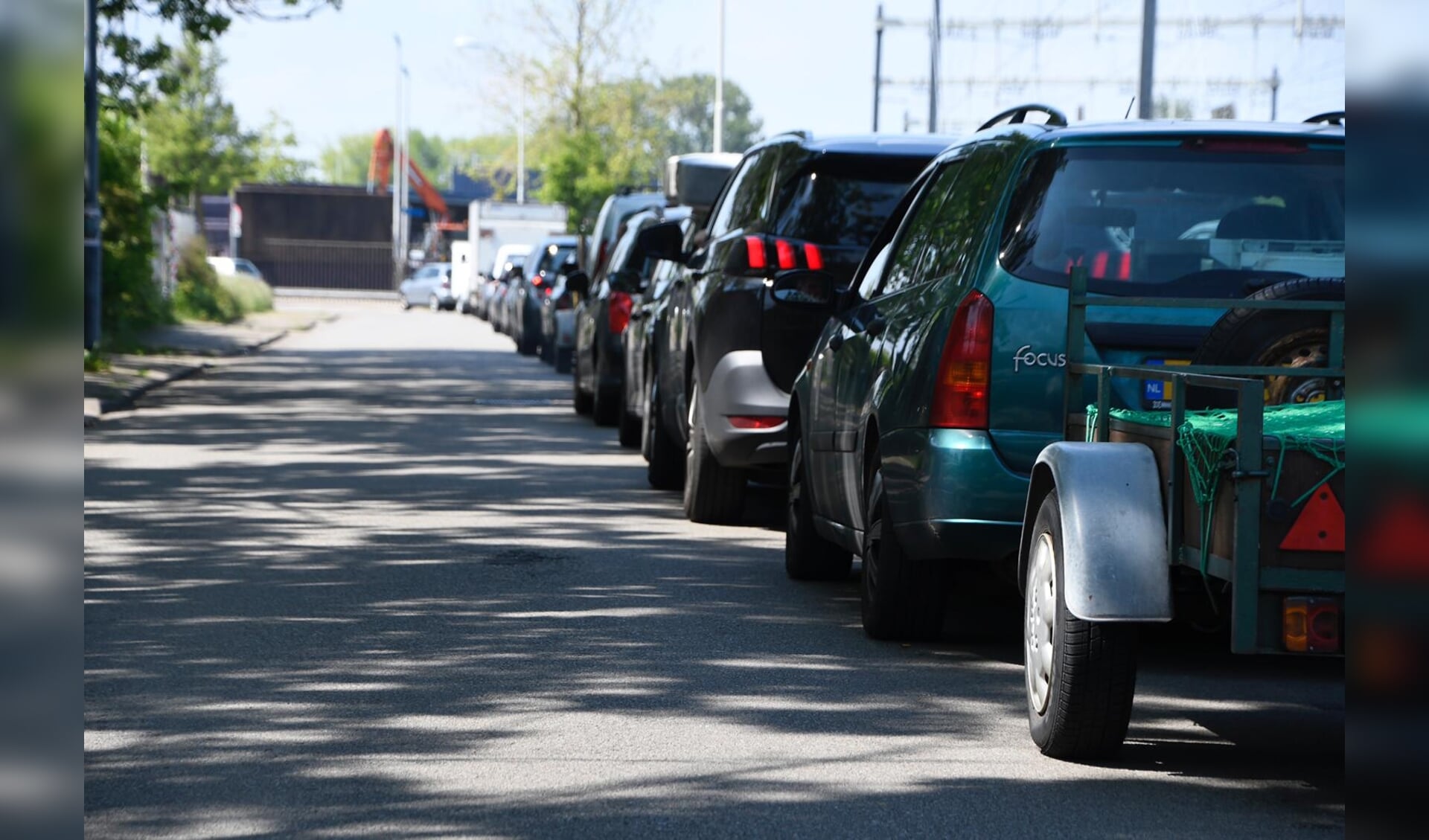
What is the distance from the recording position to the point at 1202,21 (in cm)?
4441

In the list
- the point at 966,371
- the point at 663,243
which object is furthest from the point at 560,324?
the point at 966,371

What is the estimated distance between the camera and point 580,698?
6.00 m

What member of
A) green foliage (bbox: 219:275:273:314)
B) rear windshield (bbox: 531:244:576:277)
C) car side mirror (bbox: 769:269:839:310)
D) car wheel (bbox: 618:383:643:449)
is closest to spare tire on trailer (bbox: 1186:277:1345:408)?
car side mirror (bbox: 769:269:839:310)

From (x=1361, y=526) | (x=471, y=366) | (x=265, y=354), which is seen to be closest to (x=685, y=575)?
(x=1361, y=526)

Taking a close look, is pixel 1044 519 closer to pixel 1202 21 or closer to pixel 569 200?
pixel 1202 21

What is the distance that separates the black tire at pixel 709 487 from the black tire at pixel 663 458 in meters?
1.54

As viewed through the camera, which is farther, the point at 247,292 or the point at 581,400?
the point at 247,292

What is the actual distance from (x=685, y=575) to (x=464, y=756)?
352cm

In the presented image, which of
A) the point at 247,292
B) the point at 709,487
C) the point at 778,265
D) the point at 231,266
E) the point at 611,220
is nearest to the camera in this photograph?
the point at 778,265

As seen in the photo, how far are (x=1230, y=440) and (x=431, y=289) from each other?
62.6 metres

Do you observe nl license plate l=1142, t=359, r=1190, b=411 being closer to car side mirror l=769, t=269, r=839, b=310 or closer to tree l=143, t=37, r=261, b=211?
car side mirror l=769, t=269, r=839, b=310

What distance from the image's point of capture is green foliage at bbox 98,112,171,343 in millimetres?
26141

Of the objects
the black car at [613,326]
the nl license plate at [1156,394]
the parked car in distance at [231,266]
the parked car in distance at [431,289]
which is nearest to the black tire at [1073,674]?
the nl license plate at [1156,394]

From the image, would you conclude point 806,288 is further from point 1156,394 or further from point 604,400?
point 604,400
